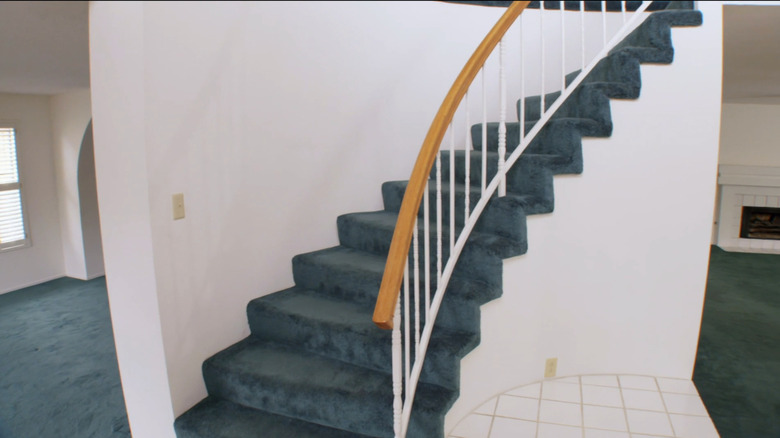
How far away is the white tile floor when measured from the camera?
7.32ft

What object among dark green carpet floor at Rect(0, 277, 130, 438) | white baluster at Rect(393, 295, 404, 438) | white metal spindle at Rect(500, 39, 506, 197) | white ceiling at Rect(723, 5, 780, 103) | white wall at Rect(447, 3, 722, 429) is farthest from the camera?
white ceiling at Rect(723, 5, 780, 103)

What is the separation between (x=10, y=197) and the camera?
4.96m

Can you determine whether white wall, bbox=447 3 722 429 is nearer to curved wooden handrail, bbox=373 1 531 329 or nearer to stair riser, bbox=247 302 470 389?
stair riser, bbox=247 302 470 389

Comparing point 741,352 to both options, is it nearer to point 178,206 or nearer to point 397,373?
point 397,373

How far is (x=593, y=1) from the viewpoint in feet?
10.9

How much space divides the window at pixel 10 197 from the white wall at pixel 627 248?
5.06m

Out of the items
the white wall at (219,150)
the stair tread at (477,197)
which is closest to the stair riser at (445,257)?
the white wall at (219,150)

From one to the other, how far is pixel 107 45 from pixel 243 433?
151 cm

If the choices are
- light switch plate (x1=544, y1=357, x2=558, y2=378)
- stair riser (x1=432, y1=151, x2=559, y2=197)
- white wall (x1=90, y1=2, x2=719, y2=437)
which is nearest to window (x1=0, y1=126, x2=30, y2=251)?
white wall (x1=90, y1=2, x2=719, y2=437)

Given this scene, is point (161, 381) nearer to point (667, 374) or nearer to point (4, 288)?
point (667, 374)

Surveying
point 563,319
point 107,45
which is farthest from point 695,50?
point 107,45

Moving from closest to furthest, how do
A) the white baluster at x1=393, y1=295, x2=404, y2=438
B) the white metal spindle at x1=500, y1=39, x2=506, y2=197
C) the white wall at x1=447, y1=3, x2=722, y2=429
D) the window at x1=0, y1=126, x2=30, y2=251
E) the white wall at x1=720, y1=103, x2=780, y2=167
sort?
the white baluster at x1=393, y1=295, x2=404, y2=438
the white metal spindle at x1=500, y1=39, x2=506, y2=197
the white wall at x1=447, y1=3, x2=722, y2=429
the window at x1=0, y1=126, x2=30, y2=251
the white wall at x1=720, y1=103, x2=780, y2=167

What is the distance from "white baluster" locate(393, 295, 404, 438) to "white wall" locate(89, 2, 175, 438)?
0.97 meters

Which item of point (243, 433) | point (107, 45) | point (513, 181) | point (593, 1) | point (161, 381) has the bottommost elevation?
point (243, 433)
